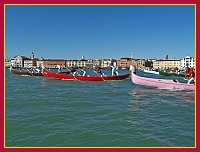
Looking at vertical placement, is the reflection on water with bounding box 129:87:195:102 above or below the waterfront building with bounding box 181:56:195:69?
below

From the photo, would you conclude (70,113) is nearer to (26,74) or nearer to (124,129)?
(124,129)

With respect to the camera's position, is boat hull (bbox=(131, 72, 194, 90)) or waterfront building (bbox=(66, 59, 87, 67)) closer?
boat hull (bbox=(131, 72, 194, 90))

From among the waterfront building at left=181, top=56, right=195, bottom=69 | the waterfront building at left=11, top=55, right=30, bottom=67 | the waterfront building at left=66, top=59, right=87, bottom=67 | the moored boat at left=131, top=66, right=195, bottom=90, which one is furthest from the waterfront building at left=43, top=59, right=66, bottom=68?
the moored boat at left=131, top=66, right=195, bottom=90

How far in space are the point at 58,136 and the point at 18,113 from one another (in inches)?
135

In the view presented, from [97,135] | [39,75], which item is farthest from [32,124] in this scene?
[39,75]

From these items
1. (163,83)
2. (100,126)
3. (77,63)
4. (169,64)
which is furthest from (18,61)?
(100,126)

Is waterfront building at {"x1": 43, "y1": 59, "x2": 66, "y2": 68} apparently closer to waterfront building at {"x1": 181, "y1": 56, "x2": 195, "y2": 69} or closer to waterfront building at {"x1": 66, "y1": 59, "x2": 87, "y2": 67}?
waterfront building at {"x1": 66, "y1": 59, "x2": 87, "y2": 67}

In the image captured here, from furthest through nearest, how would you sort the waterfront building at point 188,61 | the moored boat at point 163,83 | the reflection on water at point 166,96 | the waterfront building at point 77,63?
the waterfront building at point 77,63 < the waterfront building at point 188,61 < the moored boat at point 163,83 < the reflection on water at point 166,96

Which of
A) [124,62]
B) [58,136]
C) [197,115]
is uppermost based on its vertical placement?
[124,62]

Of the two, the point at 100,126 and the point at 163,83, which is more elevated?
the point at 163,83

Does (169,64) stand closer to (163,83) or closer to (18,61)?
(18,61)

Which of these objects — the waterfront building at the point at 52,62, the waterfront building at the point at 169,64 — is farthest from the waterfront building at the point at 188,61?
the waterfront building at the point at 52,62

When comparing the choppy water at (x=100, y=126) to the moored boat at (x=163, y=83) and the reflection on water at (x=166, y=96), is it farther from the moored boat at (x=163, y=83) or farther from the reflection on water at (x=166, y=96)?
the moored boat at (x=163, y=83)

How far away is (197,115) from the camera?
541cm
